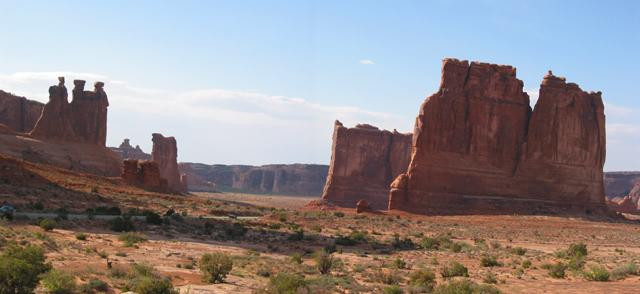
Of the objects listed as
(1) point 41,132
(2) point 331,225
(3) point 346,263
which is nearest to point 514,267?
(3) point 346,263

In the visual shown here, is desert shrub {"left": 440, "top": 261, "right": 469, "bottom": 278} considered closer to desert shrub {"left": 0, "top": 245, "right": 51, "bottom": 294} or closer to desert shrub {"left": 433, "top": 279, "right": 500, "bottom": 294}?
desert shrub {"left": 433, "top": 279, "right": 500, "bottom": 294}

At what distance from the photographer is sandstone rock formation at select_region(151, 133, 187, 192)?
356 feet

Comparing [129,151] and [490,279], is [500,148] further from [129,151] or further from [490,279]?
[129,151]

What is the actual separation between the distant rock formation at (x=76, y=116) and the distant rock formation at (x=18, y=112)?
6794mm

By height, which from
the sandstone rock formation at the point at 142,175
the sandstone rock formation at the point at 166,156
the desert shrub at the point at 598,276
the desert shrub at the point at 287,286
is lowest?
the desert shrub at the point at 287,286

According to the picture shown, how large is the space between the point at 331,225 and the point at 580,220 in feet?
73.0

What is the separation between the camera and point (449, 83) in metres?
65.2

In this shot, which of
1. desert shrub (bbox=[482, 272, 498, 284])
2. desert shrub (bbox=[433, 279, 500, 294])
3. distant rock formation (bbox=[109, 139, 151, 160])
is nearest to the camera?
desert shrub (bbox=[433, 279, 500, 294])

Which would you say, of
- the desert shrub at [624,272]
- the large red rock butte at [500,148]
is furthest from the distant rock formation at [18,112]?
the desert shrub at [624,272]

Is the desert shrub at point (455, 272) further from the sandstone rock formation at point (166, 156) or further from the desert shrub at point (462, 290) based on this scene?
the sandstone rock formation at point (166, 156)

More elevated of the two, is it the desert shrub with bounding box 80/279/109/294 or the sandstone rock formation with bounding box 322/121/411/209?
the sandstone rock formation with bounding box 322/121/411/209

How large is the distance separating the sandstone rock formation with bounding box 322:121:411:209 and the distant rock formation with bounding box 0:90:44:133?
36.1 m

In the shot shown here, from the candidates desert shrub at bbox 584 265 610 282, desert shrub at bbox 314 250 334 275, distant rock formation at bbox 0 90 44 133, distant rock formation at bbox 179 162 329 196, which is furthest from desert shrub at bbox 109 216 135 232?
distant rock formation at bbox 179 162 329 196

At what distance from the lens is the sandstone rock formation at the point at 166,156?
10844 centimetres
